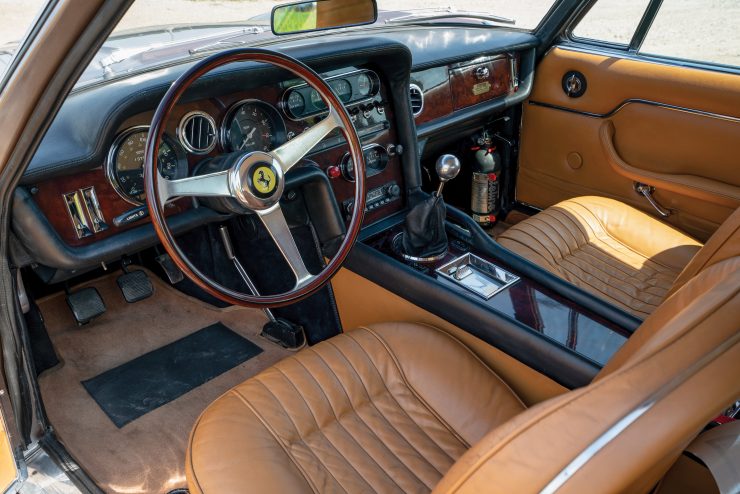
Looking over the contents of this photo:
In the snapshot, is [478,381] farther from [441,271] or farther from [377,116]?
[377,116]

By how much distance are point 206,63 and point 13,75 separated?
369mm

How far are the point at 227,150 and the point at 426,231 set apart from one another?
64cm

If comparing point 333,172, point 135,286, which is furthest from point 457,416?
point 135,286

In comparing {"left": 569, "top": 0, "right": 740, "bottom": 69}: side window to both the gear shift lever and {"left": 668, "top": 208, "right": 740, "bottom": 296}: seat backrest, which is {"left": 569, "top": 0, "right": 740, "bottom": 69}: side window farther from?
{"left": 668, "top": 208, "right": 740, "bottom": 296}: seat backrest

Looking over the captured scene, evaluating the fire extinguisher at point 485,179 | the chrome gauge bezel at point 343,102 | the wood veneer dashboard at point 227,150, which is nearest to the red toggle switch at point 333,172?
the wood veneer dashboard at point 227,150

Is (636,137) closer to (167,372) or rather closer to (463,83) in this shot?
(463,83)

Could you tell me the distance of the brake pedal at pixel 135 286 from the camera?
7.68 feet

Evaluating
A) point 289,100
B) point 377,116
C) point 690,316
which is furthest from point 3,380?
point 690,316

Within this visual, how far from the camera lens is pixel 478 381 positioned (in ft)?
4.84

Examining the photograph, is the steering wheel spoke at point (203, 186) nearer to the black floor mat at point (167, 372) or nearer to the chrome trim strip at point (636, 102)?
the black floor mat at point (167, 372)

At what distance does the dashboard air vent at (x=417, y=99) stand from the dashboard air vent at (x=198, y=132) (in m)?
1.04

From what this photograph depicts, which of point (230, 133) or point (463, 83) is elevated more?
point (230, 133)

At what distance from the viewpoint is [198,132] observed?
1.58m


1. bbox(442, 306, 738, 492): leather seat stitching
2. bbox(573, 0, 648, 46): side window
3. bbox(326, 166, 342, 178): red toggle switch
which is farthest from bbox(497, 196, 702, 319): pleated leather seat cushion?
bbox(442, 306, 738, 492): leather seat stitching
